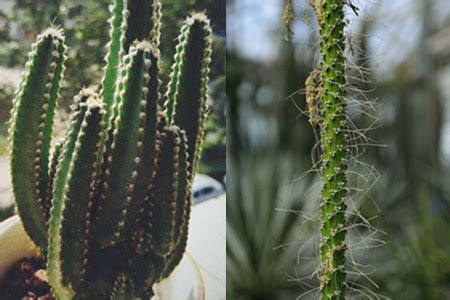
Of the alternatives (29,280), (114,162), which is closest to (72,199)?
(114,162)

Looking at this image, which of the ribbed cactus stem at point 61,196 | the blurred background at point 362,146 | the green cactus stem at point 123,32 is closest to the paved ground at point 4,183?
the ribbed cactus stem at point 61,196

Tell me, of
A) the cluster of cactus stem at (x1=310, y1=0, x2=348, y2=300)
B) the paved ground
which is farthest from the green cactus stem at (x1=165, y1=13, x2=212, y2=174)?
the cluster of cactus stem at (x1=310, y1=0, x2=348, y2=300)

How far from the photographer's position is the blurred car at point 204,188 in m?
3.82

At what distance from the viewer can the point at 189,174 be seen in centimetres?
379

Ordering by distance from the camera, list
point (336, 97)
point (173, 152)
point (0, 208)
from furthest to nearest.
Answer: point (173, 152) < point (0, 208) < point (336, 97)

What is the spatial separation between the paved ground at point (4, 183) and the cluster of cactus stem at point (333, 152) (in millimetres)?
1722

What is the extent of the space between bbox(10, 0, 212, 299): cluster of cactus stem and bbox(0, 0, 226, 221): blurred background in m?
0.04

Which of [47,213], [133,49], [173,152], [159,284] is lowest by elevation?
[159,284]

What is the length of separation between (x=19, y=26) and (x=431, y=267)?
2239 millimetres

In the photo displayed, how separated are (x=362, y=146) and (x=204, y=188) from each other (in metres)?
0.83

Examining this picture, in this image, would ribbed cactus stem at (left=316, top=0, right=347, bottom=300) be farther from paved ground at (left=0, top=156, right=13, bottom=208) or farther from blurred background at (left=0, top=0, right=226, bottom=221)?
paved ground at (left=0, top=156, right=13, bottom=208)

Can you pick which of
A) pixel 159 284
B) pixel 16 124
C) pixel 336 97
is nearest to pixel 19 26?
pixel 16 124

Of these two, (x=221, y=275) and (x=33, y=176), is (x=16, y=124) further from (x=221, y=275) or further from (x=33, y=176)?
(x=221, y=275)

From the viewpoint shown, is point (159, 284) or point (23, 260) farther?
point (159, 284)
